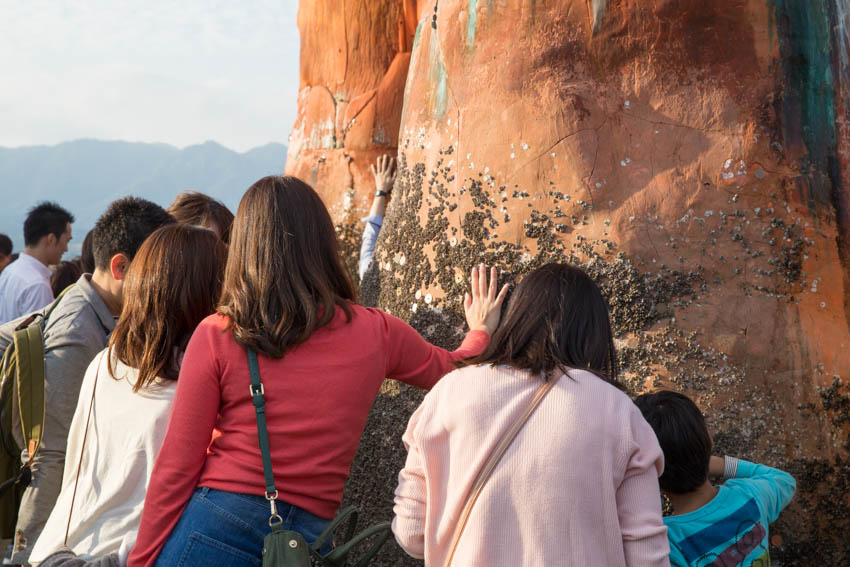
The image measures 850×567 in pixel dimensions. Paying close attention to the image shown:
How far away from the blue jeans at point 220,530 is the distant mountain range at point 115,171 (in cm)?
5985

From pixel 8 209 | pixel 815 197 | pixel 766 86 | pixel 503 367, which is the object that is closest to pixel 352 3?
pixel 766 86

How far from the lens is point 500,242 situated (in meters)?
2.50

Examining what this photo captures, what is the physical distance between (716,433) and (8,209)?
241 ft

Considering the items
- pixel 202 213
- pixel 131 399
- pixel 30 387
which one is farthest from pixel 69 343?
pixel 202 213

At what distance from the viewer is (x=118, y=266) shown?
229 cm

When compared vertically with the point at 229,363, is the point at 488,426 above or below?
below

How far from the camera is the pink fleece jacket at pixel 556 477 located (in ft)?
→ 4.51

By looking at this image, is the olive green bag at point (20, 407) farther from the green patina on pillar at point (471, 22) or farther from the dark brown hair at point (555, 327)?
the green patina on pillar at point (471, 22)

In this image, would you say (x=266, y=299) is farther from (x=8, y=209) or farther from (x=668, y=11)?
(x=8, y=209)

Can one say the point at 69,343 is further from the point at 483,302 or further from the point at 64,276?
the point at 64,276

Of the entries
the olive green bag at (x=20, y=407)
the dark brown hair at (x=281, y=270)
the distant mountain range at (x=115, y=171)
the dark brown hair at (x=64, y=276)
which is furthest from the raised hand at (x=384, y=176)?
the distant mountain range at (x=115, y=171)

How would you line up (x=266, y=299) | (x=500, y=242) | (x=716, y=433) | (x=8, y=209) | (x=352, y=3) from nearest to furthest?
(x=266, y=299) < (x=716, y=433) < (x=500, y=242) < (x=352, y=3) < (x=8, y=209)

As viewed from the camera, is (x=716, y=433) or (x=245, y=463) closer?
(x=245, y=463)

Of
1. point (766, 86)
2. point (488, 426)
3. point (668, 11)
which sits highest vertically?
point (668, 11)
